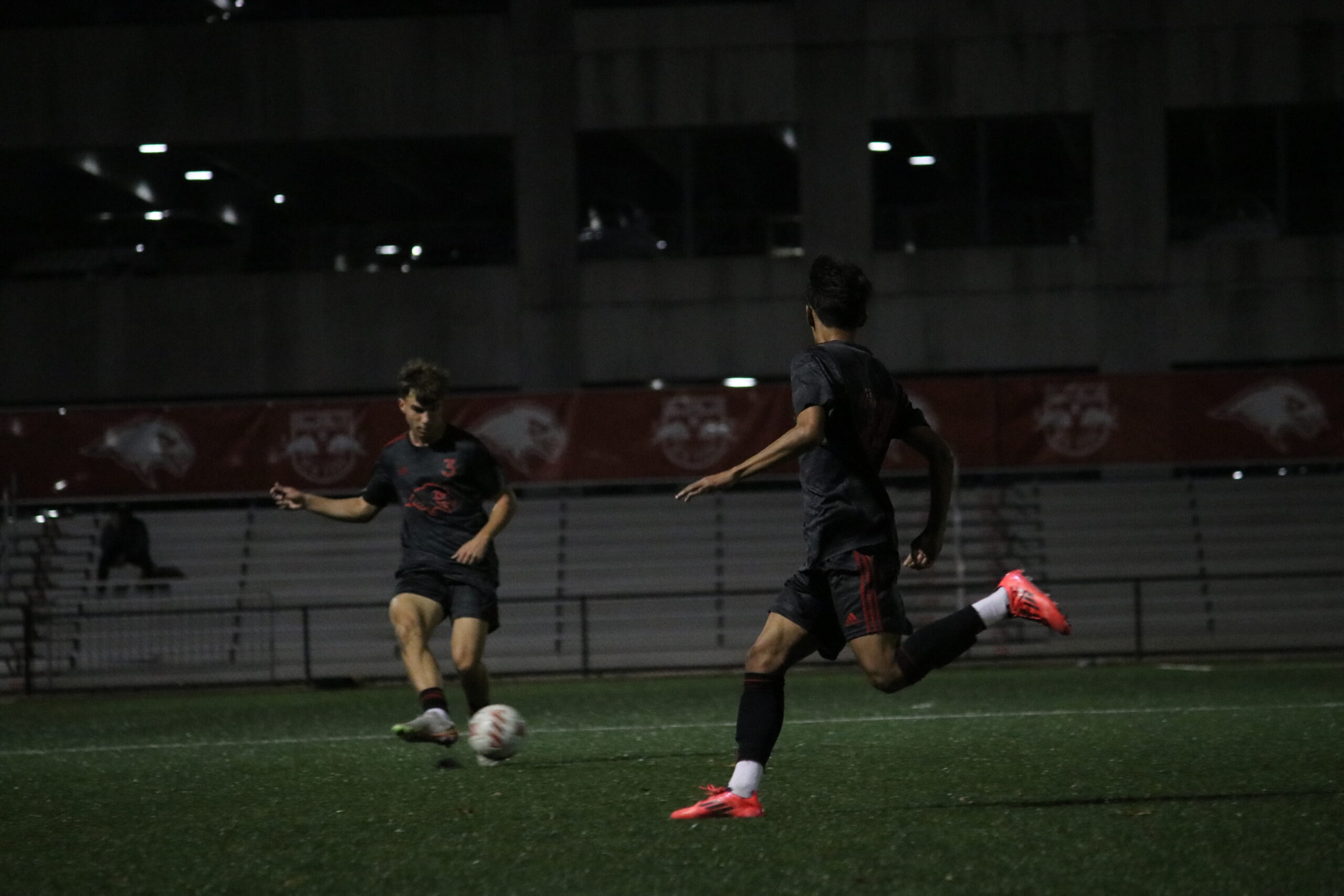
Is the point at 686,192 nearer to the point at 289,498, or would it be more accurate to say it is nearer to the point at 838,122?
the point at 838,122

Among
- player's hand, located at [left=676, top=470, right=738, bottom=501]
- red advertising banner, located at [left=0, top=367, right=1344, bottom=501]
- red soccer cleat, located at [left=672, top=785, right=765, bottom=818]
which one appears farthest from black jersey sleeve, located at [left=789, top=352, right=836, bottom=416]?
red advertising banner, located at [left=0, top=367, right=1344, bottom=501]

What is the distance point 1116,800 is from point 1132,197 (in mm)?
20044

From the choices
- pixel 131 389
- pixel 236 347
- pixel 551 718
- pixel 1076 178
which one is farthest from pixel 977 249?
pixel 551 718

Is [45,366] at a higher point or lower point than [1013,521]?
higher

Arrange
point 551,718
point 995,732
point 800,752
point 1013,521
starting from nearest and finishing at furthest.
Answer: point 800,752, point 995,732, point 551,718, point 1013,521

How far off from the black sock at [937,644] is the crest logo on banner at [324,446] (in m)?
15.2

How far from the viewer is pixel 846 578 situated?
633 cm

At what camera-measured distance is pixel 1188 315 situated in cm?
2533

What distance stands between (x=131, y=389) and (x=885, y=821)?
21.8 m

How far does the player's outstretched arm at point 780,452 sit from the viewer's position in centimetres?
575

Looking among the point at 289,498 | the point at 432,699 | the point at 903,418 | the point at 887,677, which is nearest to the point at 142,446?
the point at 289,498

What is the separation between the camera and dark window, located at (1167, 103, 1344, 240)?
25.5 metres

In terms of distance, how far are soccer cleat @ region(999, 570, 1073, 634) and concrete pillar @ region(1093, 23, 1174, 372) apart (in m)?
19.5

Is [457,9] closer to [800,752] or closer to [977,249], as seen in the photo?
[977,249]
